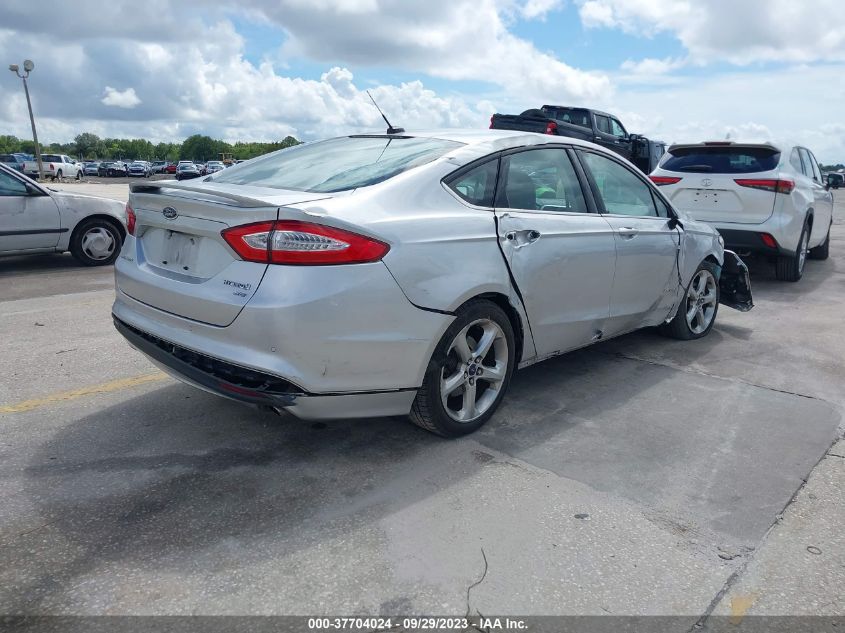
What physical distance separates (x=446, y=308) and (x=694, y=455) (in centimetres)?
151

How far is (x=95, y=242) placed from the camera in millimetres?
8938

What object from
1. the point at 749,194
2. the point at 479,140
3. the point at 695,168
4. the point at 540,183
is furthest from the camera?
the point at 695,168

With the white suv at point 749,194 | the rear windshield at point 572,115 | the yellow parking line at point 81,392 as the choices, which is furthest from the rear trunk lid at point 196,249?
the rear windshield at point 572,115

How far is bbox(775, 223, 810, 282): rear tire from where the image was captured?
27.7ft

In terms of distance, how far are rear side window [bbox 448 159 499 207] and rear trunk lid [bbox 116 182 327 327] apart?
2.51 feet

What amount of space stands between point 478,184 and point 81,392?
2.65 meters

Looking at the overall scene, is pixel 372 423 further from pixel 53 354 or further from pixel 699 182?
pixel 699 182

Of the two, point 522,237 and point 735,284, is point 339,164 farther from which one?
point 735,284

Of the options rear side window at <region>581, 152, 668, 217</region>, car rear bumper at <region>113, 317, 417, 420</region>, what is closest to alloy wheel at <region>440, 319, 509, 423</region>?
car rear bumper at <region>113, 317, 417, 420</region>

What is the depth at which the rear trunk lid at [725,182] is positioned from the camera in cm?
800

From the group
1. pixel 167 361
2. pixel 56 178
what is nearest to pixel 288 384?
pixel 167 361

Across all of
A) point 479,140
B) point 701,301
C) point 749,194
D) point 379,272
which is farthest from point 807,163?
point 379,272

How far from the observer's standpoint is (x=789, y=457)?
3539 millimetres

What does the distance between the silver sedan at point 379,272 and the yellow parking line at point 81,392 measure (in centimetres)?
73
